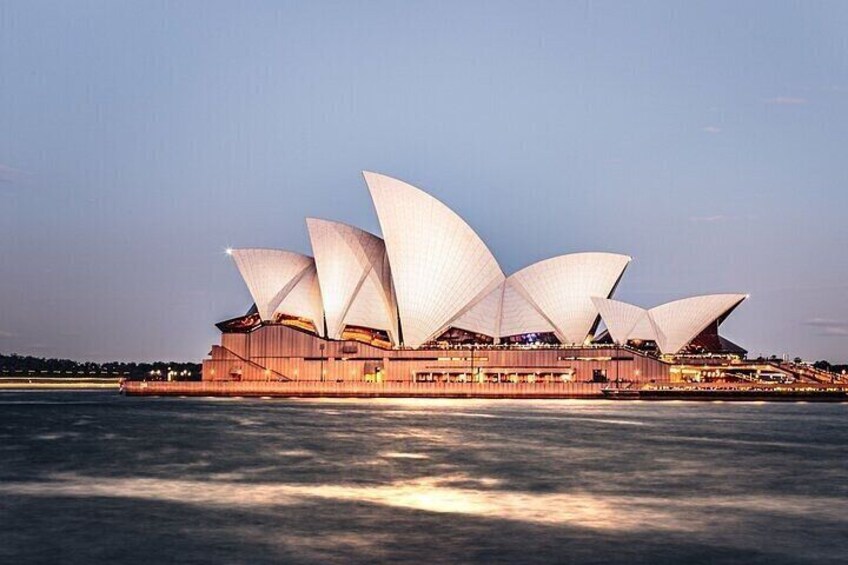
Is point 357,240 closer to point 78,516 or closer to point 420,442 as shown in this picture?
point 420,442

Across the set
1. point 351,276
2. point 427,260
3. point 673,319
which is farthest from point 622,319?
point 351,276

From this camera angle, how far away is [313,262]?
305ft

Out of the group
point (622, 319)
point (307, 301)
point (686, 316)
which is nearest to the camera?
point (307, 301)

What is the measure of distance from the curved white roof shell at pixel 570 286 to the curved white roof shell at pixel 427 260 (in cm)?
326

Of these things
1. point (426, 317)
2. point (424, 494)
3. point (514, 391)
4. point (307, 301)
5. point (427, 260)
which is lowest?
point (424, 494)

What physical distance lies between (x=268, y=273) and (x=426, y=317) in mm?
15539

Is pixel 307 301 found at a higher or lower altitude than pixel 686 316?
higher

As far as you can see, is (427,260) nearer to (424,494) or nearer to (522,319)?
(522,319)

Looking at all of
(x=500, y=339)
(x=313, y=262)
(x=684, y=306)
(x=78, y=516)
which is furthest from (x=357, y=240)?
(x=78, y=516)

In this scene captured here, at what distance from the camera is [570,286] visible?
300 feet

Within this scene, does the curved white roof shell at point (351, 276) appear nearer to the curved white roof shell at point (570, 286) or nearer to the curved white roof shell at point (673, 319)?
the curved white roof shell at point (570, 286)

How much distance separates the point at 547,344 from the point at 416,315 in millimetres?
13888

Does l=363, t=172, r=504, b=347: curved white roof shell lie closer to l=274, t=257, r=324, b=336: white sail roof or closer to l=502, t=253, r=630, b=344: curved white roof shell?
l=502, t=253, r=630, b=344: curved white roof shell

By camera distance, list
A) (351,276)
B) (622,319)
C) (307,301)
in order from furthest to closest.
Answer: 1. (622,319)
2. (307,301)
3. (351,276)
